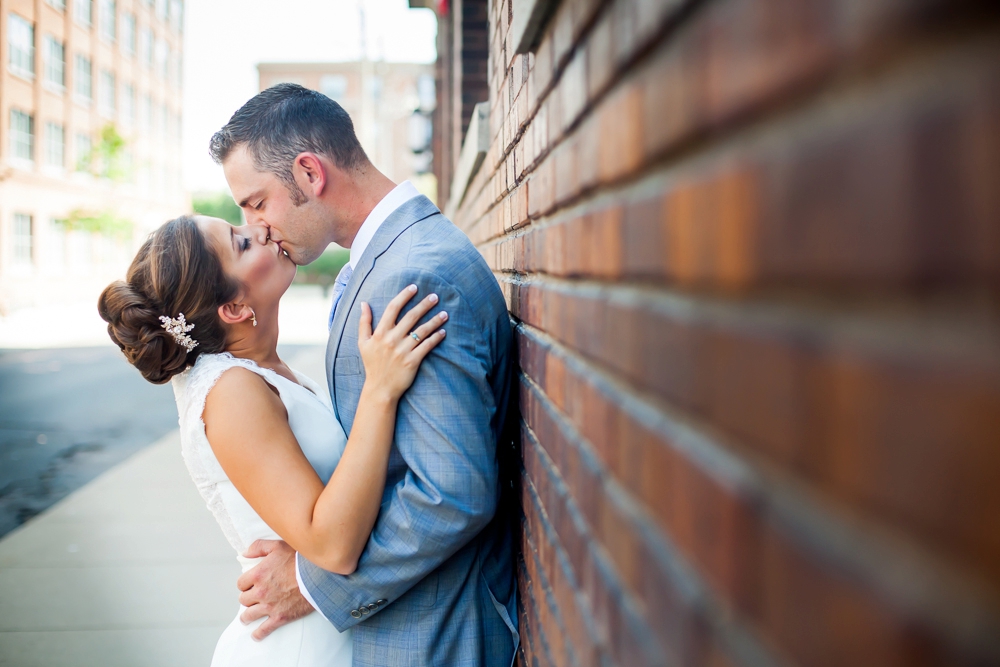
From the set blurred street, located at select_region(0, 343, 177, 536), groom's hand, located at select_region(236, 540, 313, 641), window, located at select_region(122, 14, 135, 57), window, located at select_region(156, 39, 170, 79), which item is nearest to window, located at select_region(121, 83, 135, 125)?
window, located at select_region(122, 14, 135, 57)

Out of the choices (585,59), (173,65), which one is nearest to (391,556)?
(585,59)

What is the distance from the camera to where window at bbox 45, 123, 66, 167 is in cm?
3192

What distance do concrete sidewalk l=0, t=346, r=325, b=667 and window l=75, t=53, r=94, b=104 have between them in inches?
1379

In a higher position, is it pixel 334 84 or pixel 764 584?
pixel 334 84

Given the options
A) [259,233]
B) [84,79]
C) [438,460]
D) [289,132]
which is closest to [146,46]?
[84,79]

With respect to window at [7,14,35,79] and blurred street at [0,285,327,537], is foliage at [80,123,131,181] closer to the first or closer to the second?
window at [7,14,35,79]

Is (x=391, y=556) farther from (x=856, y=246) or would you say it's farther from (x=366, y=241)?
(x=856, y=246)

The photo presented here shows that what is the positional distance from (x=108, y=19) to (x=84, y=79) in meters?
4.40

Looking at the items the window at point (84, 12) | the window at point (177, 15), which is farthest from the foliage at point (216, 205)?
the window at point (84, 12)

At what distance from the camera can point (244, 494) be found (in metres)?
2.09

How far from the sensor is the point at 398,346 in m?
1.72

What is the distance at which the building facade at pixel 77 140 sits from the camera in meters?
29.4

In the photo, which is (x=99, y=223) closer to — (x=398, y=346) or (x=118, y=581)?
(x=118, y=581)

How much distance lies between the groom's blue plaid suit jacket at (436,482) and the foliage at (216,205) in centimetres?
6268
